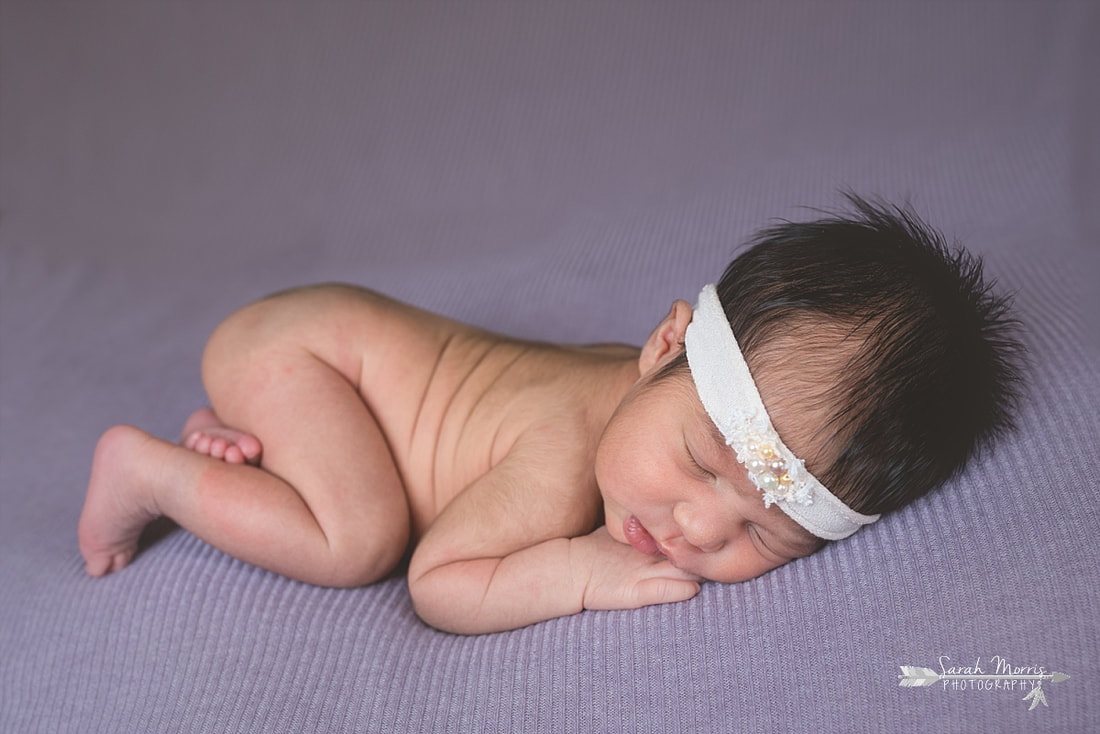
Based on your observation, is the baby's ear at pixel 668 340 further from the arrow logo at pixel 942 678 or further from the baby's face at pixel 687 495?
the arrow logo at pixel 942 678

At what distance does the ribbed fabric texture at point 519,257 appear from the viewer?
3.72ft

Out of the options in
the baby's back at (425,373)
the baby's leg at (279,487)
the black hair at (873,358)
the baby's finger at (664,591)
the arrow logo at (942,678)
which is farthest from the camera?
the baby's back at (425,373)

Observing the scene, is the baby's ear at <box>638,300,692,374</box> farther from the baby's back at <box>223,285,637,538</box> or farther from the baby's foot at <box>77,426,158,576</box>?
the baby's foot at <box>77,426,158,576</box>

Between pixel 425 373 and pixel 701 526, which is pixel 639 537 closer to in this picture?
pixel 701 526

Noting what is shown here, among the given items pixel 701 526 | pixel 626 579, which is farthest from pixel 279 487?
pixel 701 526

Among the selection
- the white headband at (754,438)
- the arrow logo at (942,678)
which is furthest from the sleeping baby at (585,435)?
the arrow logo at (942,678)

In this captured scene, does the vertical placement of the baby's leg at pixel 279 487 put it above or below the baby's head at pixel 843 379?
below

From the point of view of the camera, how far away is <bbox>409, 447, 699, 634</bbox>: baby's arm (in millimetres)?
1277

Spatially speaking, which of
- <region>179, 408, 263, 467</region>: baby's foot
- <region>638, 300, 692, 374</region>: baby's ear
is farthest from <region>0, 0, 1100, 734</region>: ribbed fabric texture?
<region>638, 300, 692, 374</region>: baby's ear

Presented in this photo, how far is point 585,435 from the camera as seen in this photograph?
4.68 ft

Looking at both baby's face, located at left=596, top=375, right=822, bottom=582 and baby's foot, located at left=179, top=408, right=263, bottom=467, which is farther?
baby's foot, located at left=179, top=408, right=263, bottom=467

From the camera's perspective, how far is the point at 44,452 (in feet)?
5.88

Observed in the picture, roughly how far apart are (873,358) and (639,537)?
37cm

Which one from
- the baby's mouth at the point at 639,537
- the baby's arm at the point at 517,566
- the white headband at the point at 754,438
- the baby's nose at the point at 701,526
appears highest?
the white headband at the point at 754,438
